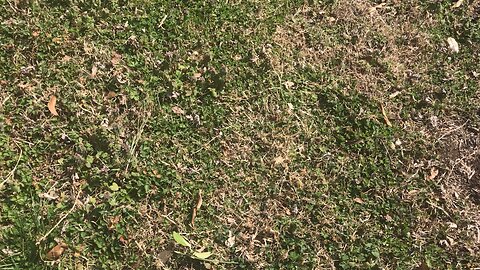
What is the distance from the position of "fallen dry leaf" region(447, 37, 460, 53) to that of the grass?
3 cm

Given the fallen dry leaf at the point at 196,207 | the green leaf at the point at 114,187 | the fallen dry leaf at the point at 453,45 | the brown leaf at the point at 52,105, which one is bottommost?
the fallen dry leaf at the point at 196,207

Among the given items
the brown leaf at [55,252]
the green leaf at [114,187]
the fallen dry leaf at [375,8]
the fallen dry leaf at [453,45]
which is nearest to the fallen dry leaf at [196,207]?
the green leaf at [114,187]

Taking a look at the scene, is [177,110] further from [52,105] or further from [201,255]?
[201,255]

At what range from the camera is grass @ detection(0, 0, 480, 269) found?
330cm

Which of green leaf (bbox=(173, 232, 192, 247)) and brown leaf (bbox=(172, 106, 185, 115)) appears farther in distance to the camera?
brown leaf (bbox=(172, 106, 185, 115))

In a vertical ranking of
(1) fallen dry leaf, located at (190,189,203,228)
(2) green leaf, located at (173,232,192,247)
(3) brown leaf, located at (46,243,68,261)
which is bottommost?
(3) brown leaf, located at (46,243,68,261)

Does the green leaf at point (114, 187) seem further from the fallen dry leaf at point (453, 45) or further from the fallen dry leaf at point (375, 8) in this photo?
the fallen dry leaf at point (453, 45)

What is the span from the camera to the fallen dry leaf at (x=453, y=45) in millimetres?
3904

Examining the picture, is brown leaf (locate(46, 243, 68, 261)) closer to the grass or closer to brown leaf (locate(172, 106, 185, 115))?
the grass

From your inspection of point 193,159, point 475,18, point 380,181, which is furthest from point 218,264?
point 475,18

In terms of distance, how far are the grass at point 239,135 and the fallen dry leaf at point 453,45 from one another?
0.03m

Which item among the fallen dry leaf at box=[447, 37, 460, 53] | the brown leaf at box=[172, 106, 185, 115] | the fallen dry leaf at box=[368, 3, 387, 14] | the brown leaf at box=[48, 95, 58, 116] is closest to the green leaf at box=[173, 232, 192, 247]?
the brown leaf at box=[172, 106, 185, 115]

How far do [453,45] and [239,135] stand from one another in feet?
5.49

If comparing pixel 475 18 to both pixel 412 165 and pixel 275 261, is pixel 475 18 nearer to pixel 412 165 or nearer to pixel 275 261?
pixel 412 165
